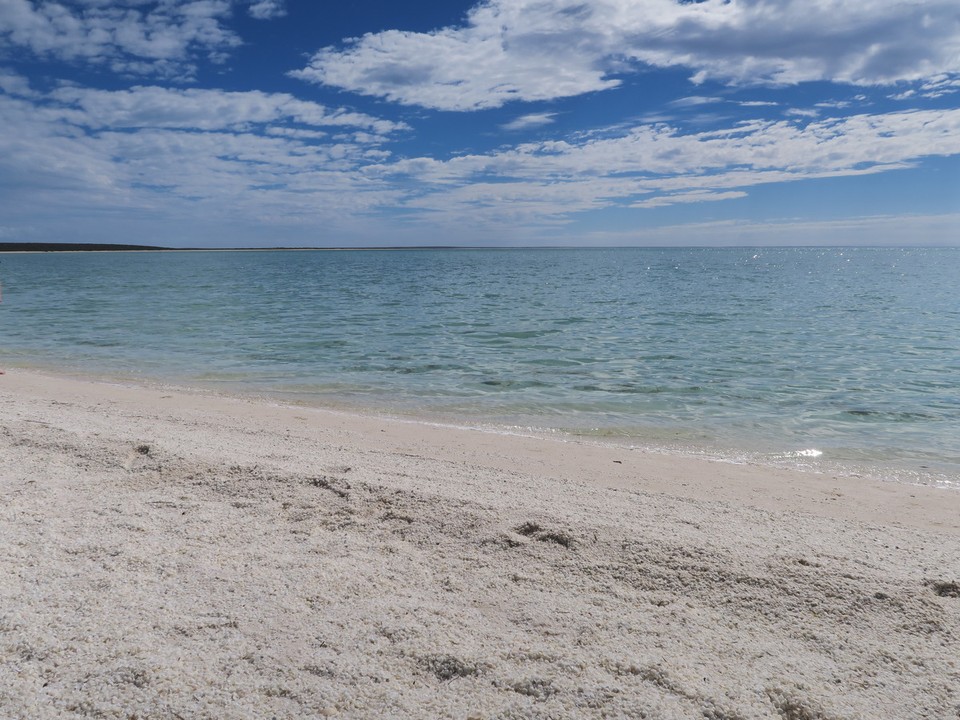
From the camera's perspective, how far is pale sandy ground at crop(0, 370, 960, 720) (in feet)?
8.14

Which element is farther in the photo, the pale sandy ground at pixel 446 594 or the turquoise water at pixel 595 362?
the turquoise water at pixel 595 362

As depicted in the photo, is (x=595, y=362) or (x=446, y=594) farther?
(x=595, y=362)

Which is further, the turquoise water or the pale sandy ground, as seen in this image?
the turquoise water

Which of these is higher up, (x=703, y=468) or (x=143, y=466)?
(x=143, y=466)

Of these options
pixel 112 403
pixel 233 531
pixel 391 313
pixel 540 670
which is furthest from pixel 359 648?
pixel 391 313

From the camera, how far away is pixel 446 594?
3.20 metres

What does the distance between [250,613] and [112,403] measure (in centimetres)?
705

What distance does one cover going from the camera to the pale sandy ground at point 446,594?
2482 millimetres

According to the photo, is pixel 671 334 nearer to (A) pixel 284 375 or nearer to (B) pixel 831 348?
(B) pixel 831 348

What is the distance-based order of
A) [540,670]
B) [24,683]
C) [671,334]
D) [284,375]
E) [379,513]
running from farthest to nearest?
[671,334]
[284,375]
[379,513]
[540,670]
[24,683]

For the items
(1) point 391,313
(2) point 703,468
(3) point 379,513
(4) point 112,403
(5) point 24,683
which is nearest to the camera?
(5) point 24,683

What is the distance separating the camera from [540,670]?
263 cm

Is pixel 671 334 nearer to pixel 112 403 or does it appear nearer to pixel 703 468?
pixel 703 468

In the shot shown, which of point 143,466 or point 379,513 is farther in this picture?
point 143,466
